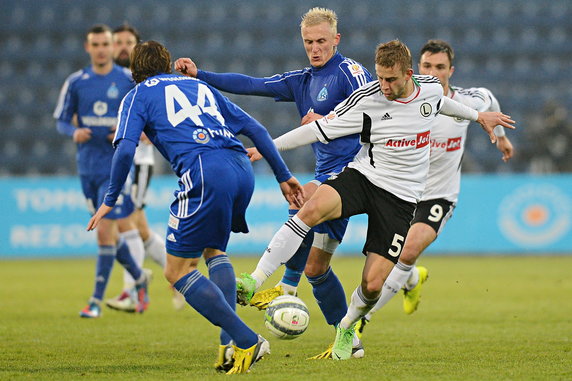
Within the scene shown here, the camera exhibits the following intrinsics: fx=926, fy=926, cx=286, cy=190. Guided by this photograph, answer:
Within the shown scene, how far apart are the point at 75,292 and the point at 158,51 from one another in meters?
5.89

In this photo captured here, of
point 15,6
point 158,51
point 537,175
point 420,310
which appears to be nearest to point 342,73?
point 158,51

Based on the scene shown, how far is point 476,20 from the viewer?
68.4 ft

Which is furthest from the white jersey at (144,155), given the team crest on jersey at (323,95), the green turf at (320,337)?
the team crest on jersey at (323,95)

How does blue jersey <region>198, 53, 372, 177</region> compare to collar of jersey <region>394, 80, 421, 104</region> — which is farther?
blue jersey <region>198, 53, 372, 177</region>

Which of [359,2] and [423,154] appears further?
[359,2]

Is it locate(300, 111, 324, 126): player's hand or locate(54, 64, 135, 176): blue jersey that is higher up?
locate(300, 111, 324, 126): player's hand

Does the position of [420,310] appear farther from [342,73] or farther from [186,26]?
[186,26]

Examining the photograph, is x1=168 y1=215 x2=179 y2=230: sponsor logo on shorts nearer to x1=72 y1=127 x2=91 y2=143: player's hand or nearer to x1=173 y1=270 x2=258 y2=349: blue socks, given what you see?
x1=173 y1=270 x2=258 y2=349: blue socks

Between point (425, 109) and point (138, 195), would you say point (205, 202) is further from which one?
point (138, 195)

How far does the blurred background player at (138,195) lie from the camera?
9.13 meters

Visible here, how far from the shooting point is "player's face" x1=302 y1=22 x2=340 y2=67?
6.21m

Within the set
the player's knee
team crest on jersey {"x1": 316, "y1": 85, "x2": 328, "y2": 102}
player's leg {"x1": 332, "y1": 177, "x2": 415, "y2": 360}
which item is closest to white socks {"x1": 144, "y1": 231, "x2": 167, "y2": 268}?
team crest on jersey {"x1": 316, "y1": 85, "x2": 328, "y2": 102}

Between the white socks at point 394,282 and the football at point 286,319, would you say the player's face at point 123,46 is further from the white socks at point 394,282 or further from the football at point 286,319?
the football at point 286,319

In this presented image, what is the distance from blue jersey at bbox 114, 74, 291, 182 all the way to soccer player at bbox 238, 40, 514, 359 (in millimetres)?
563
